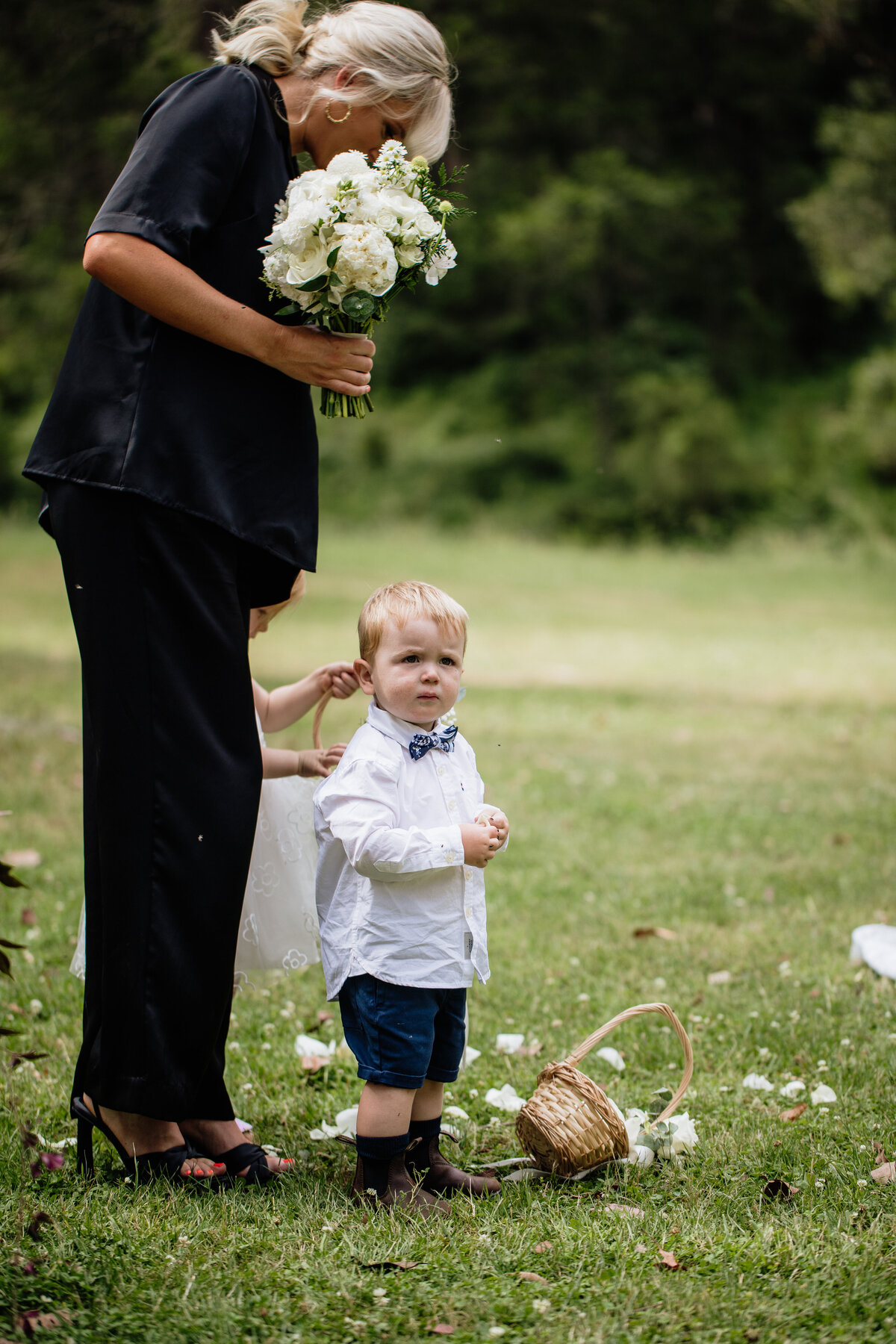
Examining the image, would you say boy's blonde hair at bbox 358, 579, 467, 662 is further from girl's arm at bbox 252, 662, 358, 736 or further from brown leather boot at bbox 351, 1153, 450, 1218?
brown leather boot at bbox 351, 1153, 450, 1218

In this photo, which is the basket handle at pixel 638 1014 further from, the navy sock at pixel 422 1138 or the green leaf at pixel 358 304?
the green leaf at pixel 358 304

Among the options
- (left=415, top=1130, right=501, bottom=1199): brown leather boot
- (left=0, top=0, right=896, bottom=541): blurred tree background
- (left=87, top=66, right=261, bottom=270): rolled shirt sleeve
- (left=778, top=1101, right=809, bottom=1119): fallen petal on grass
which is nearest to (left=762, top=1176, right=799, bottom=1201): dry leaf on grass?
(left=778, top=1101, right=809, bottom=1119): fallen petal on grass

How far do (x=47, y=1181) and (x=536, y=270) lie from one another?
29.2 metres

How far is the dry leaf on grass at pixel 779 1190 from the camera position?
2672 millimetres

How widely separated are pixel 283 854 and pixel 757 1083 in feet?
4.37

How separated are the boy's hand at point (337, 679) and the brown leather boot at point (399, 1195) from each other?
997 mm

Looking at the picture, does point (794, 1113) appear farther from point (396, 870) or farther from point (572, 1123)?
point (396, 870)

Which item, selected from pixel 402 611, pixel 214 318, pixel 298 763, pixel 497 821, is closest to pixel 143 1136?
pixel 298 763

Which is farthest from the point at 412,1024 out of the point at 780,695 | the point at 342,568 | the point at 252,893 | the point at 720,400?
the point at 720,400

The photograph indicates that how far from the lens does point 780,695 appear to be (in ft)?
34.8

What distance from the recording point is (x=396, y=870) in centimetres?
250

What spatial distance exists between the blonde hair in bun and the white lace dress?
1.39 meters

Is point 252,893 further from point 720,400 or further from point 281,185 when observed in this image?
point 720,400

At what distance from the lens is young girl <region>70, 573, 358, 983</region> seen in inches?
118
